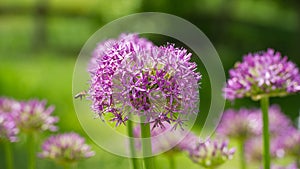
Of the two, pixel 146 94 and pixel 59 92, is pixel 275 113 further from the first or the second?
pixel 59 92

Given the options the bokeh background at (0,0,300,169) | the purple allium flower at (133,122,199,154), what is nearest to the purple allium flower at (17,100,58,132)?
the purple allium flower at (133,122,199,154)

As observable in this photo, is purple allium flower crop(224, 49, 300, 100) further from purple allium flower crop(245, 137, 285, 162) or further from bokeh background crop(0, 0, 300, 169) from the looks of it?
bokeh background crop(0, 0, 300, 169)

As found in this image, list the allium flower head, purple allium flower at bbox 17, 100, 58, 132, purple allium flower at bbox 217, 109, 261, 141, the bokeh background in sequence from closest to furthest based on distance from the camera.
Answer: purple allium flower at bbox 17, 100, 58, 132, purple allium flower at bbox 217, 109, 261, 141, the allium flower head, the bokeh background

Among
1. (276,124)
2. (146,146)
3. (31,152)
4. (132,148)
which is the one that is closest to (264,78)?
(132,148)

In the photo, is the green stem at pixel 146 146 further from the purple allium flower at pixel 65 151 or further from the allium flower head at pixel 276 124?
the allium flower head at pixel 276 124

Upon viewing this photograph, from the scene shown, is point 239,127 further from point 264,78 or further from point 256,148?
point 264,78

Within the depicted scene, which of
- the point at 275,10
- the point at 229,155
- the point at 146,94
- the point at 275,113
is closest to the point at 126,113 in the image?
the point at 146,94

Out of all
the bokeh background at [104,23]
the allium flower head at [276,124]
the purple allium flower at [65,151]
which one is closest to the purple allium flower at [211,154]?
the purple allium flower at [65,151]
